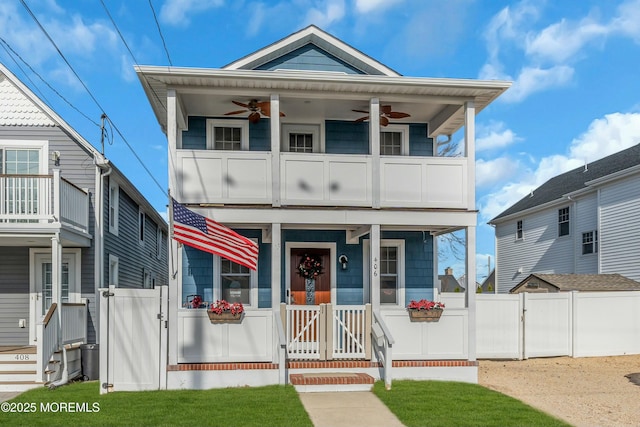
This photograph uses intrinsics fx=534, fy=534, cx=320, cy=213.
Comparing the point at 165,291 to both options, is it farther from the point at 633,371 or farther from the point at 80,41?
the point at 633,371

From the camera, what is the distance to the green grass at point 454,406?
742 cm

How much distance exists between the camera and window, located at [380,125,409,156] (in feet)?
42.8

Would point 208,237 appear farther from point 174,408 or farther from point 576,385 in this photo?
point 576,385

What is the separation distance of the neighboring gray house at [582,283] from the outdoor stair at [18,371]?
14.0m

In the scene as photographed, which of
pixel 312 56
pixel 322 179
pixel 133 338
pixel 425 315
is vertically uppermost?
pixel 312 56

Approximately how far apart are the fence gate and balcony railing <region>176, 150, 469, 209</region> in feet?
6.77

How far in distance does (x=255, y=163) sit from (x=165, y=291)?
9.76ft

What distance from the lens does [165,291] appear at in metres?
9.56

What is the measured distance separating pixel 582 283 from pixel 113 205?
556 inches

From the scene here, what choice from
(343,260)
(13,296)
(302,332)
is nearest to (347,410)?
(302,332)

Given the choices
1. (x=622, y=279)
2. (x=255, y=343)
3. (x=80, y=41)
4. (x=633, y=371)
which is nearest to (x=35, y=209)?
(x=80, y=41)

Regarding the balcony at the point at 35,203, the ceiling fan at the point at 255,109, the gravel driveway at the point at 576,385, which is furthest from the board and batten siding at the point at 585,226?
the balcony at the point at 35,203

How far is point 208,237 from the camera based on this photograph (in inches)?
368

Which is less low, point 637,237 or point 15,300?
point 637,237
